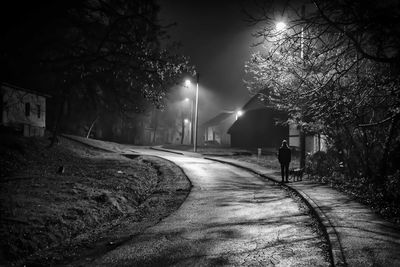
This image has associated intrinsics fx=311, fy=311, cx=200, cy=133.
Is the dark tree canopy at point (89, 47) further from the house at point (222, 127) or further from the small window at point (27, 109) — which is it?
the house at point (222, 127)

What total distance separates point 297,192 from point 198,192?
3.60 metres

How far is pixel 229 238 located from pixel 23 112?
27234 mm

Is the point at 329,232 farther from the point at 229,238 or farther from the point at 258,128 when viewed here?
the point at 258,128

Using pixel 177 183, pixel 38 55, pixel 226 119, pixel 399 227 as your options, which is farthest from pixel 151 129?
pixel 399 227

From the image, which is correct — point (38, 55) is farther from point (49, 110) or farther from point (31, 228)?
point (49, 110)

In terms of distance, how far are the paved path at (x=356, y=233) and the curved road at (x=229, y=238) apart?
35cm

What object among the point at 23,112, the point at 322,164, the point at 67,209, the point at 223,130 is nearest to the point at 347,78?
the point at 322,164

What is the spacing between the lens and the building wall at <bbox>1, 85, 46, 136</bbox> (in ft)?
80.9

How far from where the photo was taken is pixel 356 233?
20.2 ft

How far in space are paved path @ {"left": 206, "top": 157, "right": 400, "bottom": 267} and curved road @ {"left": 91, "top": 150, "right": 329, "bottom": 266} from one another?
350 mm

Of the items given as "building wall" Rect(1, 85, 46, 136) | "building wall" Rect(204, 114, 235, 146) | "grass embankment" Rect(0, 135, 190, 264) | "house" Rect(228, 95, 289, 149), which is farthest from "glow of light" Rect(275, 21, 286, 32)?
"building wall" Rect(204, 114, 235, 146)

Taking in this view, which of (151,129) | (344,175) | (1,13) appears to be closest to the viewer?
(1,13)

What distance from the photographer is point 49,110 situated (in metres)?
41.8

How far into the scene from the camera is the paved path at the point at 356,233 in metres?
4.92
